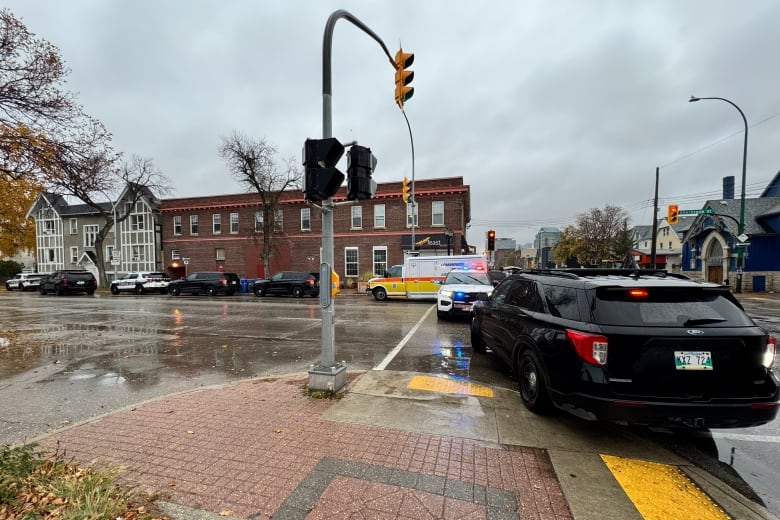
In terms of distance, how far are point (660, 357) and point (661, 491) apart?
108 cm

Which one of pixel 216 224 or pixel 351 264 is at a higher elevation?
pixel 216 224

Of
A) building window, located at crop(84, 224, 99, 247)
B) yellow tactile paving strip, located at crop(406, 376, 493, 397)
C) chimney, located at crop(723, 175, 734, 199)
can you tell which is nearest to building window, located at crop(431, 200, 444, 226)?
yellow tactile paving strip, located at crop(406, 376, 493, 397)

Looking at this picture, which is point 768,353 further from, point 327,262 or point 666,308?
point 327,262

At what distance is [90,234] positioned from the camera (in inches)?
1626

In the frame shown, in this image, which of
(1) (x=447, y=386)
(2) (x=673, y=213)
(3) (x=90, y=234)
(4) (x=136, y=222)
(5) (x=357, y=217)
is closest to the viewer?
(1) (x=447, y=386)

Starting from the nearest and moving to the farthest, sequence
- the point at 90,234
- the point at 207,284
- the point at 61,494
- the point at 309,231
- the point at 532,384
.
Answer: the point at 61,494
the point at 532,384
the point at 207,284
the point at 309,231
the point at 90,234

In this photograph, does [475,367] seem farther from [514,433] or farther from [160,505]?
[160,505]

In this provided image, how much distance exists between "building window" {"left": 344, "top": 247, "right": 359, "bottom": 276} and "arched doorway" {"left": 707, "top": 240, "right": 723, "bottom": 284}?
91.4ft

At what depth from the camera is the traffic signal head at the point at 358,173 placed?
477 centimetres

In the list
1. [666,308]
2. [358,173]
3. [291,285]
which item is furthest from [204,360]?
[291,285]

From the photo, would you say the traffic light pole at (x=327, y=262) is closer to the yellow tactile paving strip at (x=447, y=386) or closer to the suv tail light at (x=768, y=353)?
the yellow tactile paving strip at (x=447, y=386)

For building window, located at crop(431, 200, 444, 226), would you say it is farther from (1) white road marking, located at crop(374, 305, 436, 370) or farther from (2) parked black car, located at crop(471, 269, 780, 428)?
(2) parked black car, located at crop(471, 269, 780, 428)

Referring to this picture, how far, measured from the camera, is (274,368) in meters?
6.56

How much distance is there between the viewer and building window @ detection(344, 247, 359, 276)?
101 feet
